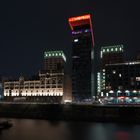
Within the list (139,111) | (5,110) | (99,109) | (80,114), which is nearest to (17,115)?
(5,110)

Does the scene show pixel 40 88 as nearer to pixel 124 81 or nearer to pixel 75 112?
pixel 124 81

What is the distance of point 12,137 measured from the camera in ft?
204

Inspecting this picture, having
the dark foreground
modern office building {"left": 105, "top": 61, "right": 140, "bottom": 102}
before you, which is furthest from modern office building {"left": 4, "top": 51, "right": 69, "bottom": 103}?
the dark foreground

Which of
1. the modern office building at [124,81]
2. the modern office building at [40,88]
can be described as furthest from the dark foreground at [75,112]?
the modern office building at [124,81]

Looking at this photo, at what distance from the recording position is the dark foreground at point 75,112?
103 meters

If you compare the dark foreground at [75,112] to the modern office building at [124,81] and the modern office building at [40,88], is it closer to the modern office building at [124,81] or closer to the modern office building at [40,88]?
the modern office building at [40,88]

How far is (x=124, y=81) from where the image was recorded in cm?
17462

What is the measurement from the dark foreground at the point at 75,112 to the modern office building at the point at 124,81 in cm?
6528

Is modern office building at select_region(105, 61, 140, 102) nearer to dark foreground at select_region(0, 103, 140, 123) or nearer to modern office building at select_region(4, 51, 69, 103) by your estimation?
modern office building at select_region(4, 51, 69, 103)

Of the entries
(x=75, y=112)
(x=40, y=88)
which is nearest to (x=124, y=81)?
(x=40, y=88)

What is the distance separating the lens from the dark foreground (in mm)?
102562

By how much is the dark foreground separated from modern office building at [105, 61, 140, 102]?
214 feet

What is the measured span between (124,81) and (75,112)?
72.4m

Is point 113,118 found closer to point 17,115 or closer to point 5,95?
point 17,115
